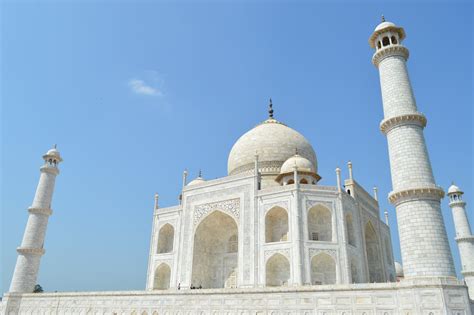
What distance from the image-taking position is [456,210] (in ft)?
73.4

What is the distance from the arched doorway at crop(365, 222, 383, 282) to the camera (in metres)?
18.9

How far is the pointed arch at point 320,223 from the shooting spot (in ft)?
55.0

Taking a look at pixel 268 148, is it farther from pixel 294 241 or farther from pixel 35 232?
pixel 35 232

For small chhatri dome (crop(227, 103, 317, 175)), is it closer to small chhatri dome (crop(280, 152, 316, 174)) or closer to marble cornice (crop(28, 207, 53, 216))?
small chhatri dome (crop(280, 152, 316, 174))

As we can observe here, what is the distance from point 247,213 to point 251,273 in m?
2.80

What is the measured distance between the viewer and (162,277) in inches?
791

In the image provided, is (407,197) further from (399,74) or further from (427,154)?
(399,74)

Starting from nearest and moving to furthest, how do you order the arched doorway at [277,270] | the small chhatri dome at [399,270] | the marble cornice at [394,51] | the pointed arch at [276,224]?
the marble cornice at [394,51]
the arched doorway at [277,270]
the pointed arch at [276,224]
the small chhatri dome at [399,270]

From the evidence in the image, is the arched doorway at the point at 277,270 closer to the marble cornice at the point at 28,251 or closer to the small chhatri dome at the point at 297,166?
the small chhatri dome at the point at 297,166

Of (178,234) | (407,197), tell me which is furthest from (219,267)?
(407,197)

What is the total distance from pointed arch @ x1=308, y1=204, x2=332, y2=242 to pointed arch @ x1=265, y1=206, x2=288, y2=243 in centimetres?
120

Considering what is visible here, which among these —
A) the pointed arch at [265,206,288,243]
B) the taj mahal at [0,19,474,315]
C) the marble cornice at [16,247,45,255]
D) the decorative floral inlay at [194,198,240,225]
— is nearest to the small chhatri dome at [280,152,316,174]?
the taj mahal at [0,19,474,315]

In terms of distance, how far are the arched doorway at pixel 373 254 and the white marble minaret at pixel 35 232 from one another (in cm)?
1758

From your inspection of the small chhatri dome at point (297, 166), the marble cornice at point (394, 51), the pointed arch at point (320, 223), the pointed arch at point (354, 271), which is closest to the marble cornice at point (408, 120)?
the marble cornice at point (394, 51)
